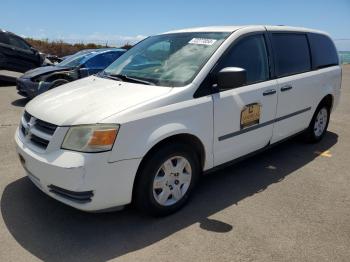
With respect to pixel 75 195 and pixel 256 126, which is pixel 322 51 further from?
pixel 75 195

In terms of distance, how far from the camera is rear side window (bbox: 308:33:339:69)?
551cm

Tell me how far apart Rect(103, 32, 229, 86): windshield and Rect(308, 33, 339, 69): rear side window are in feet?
6.69

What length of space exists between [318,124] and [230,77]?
116 inches

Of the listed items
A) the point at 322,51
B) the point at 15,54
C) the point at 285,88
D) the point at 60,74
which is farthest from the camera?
the point at 15,54

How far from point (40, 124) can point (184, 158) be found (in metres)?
1.39

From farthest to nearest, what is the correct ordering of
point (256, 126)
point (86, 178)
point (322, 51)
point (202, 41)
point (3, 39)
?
point (3, 39), point (322, 51), point (256, 126), point (202, 41), point (86, 178)

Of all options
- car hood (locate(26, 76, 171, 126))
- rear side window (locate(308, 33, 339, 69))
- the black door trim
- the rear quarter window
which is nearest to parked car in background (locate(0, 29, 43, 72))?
the rear quarter window

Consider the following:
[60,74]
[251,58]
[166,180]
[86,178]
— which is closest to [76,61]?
[60,74]

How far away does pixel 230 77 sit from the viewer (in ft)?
11.9

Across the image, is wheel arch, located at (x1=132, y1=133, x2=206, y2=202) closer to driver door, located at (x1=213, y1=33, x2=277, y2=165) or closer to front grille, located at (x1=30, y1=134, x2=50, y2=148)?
driver door, located at (x1=213, y1=33, x2=277, y2=165)

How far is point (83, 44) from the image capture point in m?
32.8

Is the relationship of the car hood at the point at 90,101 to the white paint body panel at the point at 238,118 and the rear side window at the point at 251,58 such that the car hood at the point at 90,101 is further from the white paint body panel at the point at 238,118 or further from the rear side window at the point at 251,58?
the rear side window at the point at 251,58

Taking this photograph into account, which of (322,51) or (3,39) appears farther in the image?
(3,39)

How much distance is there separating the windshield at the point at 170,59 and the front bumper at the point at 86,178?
1.07 metres
